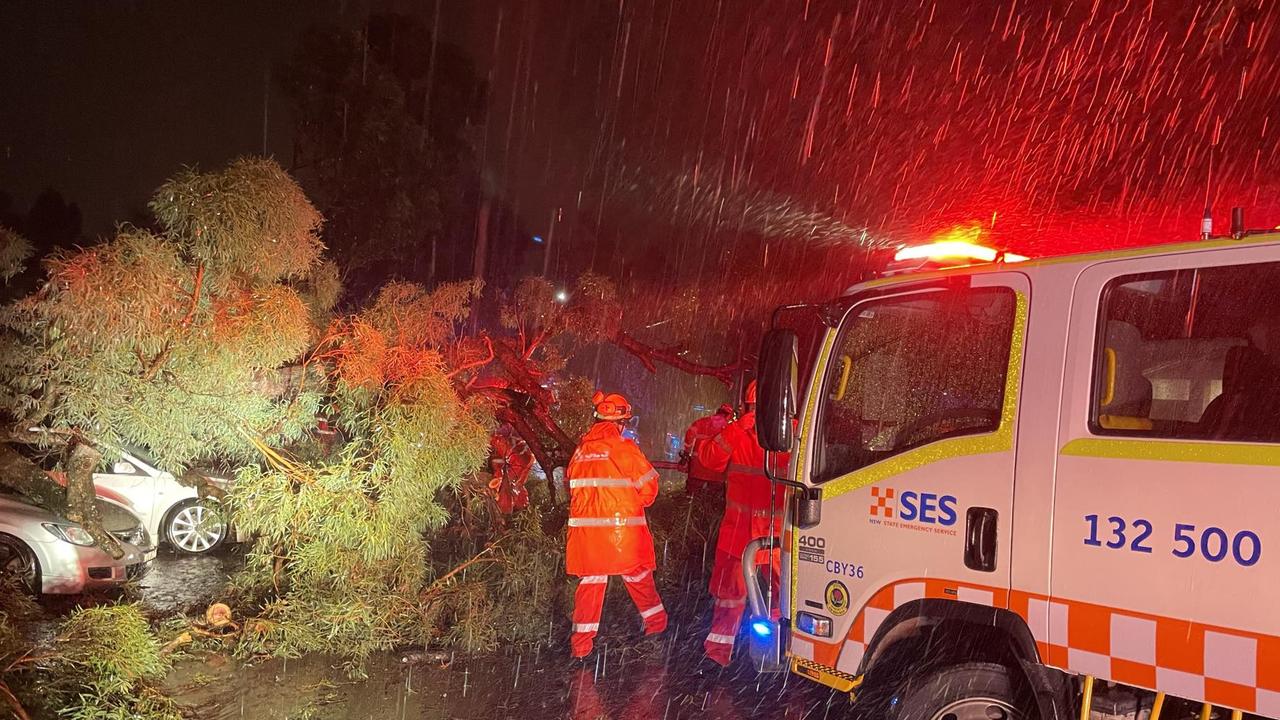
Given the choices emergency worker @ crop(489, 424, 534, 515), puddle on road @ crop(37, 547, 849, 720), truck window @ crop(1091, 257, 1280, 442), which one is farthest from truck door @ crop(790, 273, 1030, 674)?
emergency worker @ crop(489, 424, 534, 515)

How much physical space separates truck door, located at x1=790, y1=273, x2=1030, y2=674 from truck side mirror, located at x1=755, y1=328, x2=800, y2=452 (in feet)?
0.90

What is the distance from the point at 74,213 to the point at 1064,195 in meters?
10.9

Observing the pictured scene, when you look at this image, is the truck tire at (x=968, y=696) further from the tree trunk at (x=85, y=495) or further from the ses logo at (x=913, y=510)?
the tree trunk at (x=85, y=495)

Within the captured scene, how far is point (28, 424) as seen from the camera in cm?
548

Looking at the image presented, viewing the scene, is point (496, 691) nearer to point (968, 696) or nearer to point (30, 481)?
point (968, 696)

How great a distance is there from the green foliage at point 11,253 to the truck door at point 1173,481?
6.80 metres

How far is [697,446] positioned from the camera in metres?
8.03

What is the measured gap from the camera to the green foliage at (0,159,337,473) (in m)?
4.92

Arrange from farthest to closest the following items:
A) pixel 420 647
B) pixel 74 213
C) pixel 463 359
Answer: pixel 74 213 → pixel 463 359 → pixel 420 647

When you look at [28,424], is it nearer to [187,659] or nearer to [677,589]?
[187,659]

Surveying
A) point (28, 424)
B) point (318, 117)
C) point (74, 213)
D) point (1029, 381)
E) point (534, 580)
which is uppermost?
Result: point (318, 117)

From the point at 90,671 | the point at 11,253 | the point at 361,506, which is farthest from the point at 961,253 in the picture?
the point at 11,253

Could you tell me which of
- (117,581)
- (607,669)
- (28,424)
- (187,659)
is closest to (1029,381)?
(607,669)

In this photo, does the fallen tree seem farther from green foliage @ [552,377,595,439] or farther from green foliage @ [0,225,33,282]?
green foliage @ [552,377,595,439]
